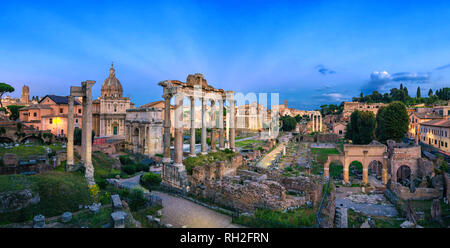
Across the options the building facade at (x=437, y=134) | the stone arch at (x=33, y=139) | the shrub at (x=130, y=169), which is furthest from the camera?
the building facade at (x=437, y=134)

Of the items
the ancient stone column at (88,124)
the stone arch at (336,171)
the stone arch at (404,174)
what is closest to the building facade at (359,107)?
the stone arch at (336,171)

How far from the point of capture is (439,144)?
35.2 m

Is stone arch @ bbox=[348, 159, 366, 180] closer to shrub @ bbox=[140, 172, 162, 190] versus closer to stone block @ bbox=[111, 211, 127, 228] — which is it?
shrub @ bbox=[140, 172, 162, 190]

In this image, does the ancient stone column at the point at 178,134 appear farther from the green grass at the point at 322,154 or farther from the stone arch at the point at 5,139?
the stone arch at the point at 5,139

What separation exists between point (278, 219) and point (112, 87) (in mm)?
48543

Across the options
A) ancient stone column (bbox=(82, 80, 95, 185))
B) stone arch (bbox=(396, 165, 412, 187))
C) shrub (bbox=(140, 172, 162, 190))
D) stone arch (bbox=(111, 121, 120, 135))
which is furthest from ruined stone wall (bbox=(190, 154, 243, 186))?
stone arch (bbox=(111, 121, 120, 135))

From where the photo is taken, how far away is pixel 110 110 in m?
46.7

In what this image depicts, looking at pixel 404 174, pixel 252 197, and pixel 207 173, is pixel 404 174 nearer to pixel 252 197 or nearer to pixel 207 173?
pixel 252 197

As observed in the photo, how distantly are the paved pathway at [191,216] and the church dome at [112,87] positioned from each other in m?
41.9

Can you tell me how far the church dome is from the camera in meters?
48.9

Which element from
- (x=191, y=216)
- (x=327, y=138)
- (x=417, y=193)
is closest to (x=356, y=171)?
(x=417, y=193)

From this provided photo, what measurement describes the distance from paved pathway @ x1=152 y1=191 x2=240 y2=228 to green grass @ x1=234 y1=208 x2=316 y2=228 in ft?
2.62

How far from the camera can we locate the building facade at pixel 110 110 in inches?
Answer: 1804

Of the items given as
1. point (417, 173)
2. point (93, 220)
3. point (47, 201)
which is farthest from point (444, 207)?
point (47, 201)
